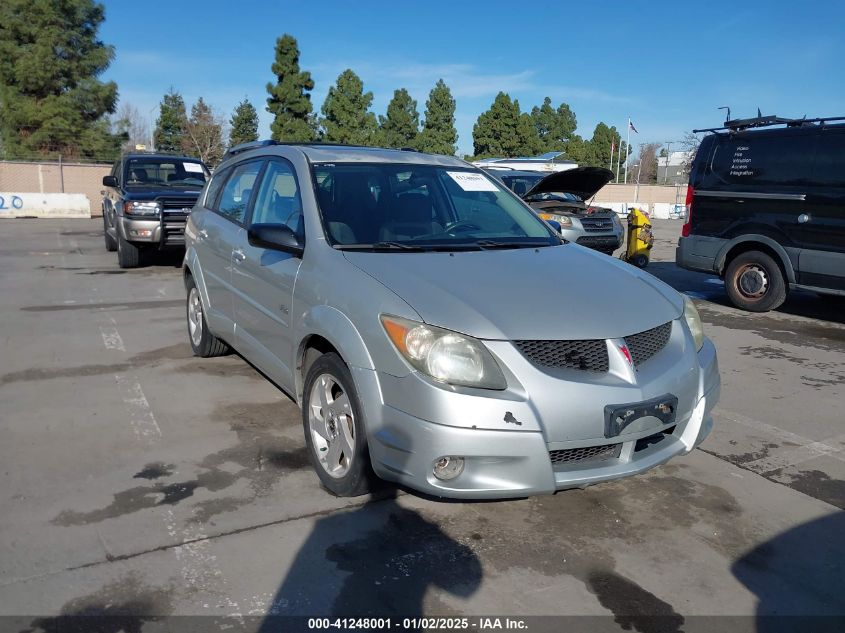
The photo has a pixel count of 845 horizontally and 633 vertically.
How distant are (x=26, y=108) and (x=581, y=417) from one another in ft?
138

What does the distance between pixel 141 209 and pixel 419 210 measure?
779 cm

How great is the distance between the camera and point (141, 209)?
10.7 metres

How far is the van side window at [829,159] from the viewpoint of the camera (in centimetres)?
751

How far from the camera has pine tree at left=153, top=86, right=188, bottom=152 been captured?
6159 centimetres

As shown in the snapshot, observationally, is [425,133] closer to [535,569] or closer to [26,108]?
[26,108]

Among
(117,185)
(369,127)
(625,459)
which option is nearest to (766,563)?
(625,459)

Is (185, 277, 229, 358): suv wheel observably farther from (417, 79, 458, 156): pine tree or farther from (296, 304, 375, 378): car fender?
(417, 79, 458, 156): pine tree

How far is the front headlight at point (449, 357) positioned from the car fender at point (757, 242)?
6.67m

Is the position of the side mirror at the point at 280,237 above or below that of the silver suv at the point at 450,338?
above

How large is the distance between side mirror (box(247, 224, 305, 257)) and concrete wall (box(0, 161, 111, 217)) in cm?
2568

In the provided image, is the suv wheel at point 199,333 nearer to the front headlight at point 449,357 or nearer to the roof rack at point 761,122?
the front headlight at point 449,357

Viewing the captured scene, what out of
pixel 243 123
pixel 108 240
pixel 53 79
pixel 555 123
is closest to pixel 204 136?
pixel 243 123

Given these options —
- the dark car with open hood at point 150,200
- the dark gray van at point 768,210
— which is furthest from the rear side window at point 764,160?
the dark car with open hood at point 150,200

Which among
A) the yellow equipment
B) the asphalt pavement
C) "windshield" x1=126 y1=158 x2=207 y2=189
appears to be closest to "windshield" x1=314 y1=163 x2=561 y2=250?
the asphalt pavement
